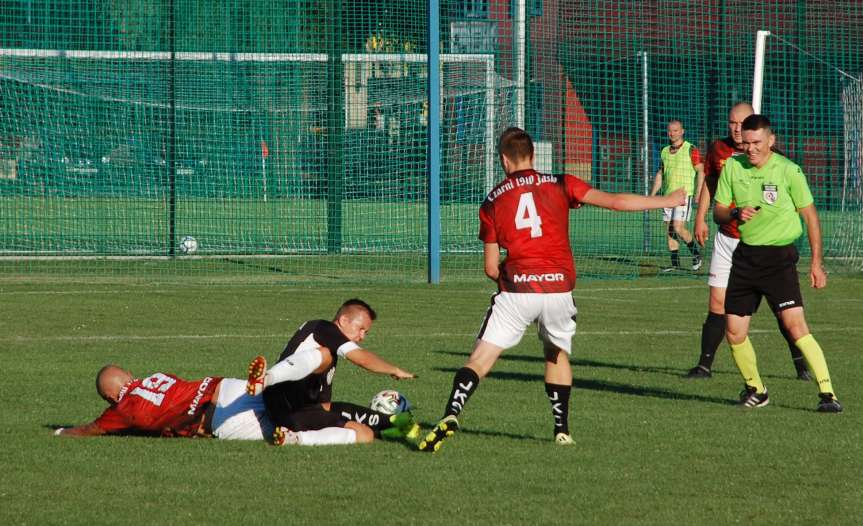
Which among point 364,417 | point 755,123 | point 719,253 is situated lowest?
point 364,417

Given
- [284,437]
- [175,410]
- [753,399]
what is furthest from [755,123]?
[175,410]

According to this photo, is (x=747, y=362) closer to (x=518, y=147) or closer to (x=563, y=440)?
(x=563, y=440)

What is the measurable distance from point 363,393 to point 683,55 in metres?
15.8

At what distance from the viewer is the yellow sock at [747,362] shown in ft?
31.5

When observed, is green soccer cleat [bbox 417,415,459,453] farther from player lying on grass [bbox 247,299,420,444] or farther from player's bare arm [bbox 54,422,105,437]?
player's bare arm [bbox 54,422,105,437]

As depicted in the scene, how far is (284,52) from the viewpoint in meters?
25.1

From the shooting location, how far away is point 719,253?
10914 mm

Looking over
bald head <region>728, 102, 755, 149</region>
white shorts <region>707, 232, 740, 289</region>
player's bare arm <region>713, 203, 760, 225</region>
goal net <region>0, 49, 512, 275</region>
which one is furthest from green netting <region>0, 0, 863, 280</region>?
player's bare arm <region>713, 203, 760, 225</region>

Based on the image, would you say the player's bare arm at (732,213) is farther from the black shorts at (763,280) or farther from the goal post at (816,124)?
the goal post at (816,124)

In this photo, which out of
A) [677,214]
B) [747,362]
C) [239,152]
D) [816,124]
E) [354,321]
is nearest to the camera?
[354,321]

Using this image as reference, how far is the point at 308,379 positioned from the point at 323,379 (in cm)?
16

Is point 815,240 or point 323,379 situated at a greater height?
point 815,240

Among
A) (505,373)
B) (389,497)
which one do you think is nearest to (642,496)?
(389,497)

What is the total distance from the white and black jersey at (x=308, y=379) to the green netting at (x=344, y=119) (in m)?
12.6
